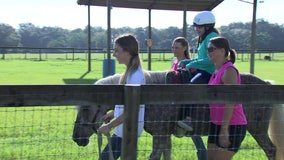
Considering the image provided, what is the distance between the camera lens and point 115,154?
402cm

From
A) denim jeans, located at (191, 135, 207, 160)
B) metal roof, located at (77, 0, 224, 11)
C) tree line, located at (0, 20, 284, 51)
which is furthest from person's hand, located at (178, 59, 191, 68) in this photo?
tree line, located at (0, 20, 284, 51)

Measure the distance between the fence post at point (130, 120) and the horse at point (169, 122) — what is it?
1.23m

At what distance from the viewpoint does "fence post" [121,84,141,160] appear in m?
3.29

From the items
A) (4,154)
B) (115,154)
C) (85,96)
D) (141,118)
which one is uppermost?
(85,96)

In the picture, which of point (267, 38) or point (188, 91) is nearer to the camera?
point (188, 91)

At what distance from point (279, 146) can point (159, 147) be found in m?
1.41

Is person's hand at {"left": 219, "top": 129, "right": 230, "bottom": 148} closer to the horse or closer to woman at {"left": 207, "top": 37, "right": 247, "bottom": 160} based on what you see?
woman at {"left": 207, "top": 37, "right": 247, "bottom": 160}

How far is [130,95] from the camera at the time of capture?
10.8 feet

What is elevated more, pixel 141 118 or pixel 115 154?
pixel 141 118

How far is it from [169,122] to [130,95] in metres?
1.70

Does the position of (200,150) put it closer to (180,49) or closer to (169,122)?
(169,122)

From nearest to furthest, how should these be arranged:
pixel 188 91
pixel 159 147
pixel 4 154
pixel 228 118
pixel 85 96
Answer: pixel 85 96, pixel 188 91, pixel 228 118, pixel 159 147, pixel 4 154

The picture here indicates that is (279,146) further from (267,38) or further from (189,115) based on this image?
(267,38)

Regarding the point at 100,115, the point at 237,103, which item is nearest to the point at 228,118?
the point at 237,103
